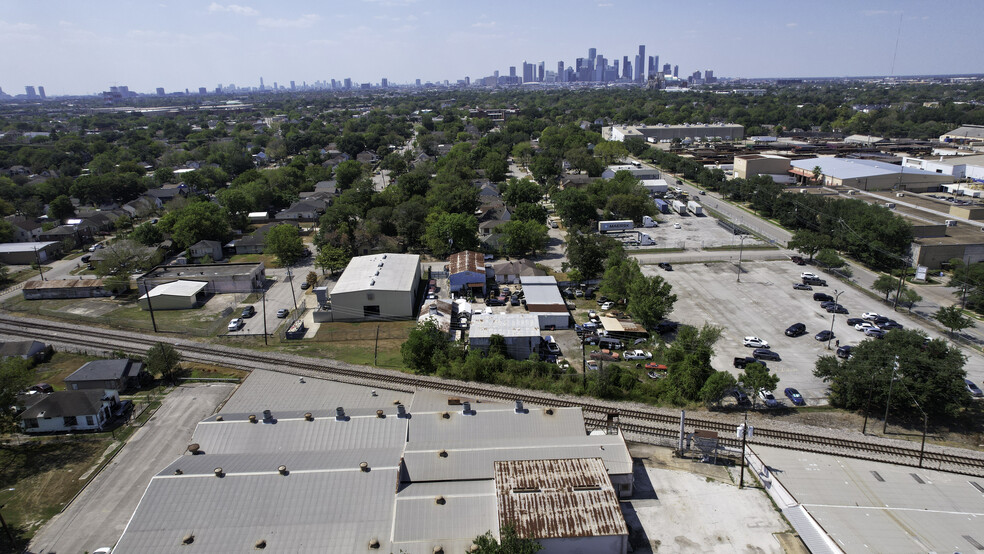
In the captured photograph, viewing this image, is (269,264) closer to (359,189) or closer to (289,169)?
(359,189)

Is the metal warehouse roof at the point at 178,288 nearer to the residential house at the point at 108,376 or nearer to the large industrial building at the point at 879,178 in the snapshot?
the residential house at the point at 108,376

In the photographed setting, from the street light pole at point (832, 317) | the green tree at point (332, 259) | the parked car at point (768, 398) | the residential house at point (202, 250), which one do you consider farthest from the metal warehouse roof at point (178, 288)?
the street light pole at point (832, 317)

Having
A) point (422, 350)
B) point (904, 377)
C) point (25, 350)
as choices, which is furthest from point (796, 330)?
point (25, 350)

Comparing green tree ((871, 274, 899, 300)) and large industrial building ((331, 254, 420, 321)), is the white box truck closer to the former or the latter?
green tree ((871, 274, 899, 300))

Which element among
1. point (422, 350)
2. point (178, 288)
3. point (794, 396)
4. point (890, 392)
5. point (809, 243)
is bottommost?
point (794, 396)

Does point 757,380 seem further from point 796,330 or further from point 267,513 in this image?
point 267,513

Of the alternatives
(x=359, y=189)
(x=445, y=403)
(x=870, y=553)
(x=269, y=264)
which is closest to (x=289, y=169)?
(x=359, y=189)
